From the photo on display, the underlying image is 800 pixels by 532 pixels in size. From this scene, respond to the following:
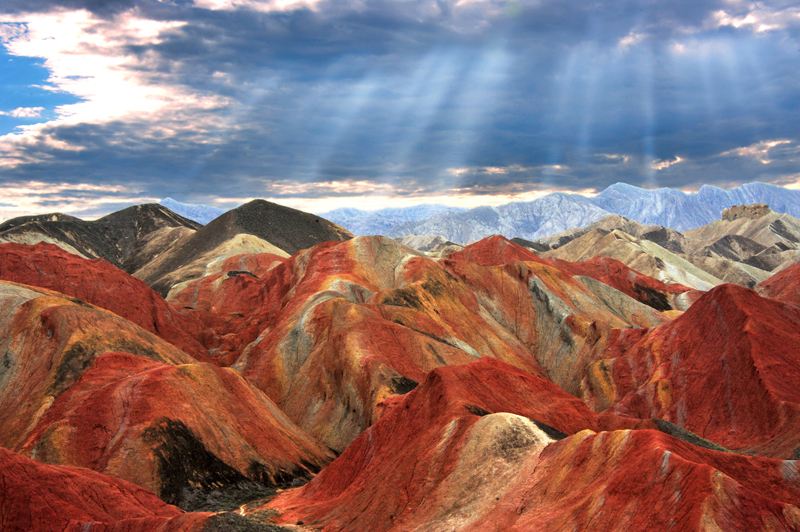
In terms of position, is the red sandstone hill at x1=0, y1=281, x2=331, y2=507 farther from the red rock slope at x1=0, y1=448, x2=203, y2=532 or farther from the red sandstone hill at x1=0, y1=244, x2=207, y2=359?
the red sandstone hill at x1=0, y1=244, x2=207, y2=359

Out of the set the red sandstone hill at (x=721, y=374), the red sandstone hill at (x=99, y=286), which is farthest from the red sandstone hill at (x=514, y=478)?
the red sandstone hill at (x=99, y=286)

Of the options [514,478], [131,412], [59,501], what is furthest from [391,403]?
[59,501]

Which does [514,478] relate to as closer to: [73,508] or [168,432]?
[73,508]

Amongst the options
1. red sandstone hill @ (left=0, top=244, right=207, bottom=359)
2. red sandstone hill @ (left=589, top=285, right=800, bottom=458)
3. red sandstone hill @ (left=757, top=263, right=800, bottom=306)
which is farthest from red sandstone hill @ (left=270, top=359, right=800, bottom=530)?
red sandstone hill @ (left=757, top=263, right=800, bottom=306)

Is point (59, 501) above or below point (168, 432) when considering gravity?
above

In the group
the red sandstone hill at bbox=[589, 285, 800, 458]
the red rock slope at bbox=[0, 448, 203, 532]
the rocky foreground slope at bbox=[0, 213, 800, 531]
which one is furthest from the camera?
the red sandstone hill at bbox=[589, 285, 800, 458]

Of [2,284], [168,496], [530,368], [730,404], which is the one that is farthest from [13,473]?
[530,368]

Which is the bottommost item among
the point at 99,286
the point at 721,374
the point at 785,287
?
the point at 785,287
